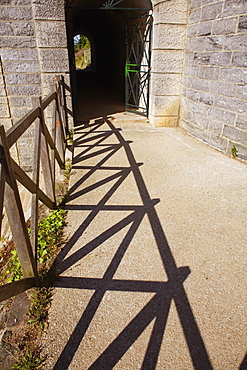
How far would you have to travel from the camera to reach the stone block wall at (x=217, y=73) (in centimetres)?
416

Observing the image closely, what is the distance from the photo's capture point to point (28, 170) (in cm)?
657

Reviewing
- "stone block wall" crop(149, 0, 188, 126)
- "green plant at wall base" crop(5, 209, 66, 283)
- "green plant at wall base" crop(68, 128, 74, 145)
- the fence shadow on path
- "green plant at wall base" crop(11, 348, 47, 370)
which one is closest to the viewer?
"green plant at wall base" crop(11, 348, 47, 370)

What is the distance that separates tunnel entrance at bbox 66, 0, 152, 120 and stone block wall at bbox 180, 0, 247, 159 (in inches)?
52.1

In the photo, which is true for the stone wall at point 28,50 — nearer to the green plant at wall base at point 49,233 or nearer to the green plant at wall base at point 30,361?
the green plant at wall base at point 49,233

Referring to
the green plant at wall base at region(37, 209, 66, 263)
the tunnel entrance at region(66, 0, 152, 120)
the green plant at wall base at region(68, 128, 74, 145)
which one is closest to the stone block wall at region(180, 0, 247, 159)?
the tunnel entrance at region(66, 0, 152, 120)

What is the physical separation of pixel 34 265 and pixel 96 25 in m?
15.1

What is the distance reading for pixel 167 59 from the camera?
5836 mm

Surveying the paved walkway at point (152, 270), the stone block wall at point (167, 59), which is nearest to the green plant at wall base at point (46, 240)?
the paved walkway at point (152, 270)

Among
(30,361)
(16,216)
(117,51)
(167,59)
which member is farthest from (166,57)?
(117,51)

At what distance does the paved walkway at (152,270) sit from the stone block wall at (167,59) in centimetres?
233

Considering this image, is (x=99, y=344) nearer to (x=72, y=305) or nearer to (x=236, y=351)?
(x=72, y=305)

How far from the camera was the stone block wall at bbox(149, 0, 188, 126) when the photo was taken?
18.1 ft

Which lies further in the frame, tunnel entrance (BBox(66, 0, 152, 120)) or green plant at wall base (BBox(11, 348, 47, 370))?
tunnel entrance (BBox(66, 0, 152, 120))

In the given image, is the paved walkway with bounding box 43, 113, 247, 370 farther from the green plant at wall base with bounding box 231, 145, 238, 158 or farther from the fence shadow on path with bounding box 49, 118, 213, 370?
the green plant at wall base with bounding box 231, 145, 238, 158
